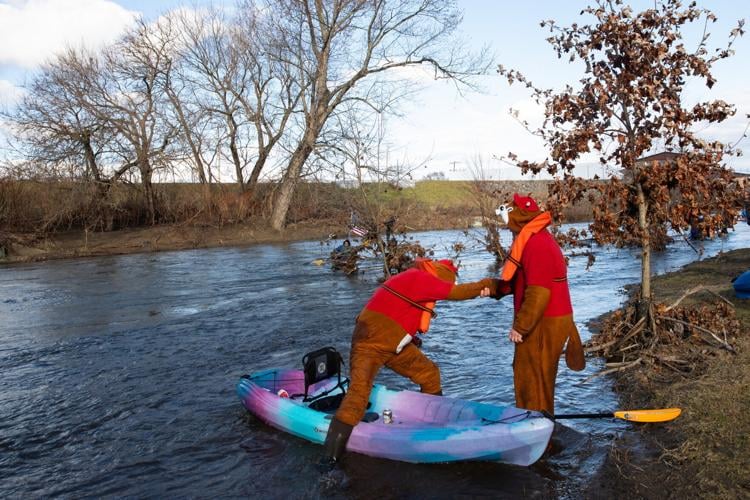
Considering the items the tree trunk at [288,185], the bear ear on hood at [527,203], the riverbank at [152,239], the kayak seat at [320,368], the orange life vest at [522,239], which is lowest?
the kayak seat at [320,368]

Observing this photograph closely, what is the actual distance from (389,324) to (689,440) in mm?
2465

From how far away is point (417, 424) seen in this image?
540cm

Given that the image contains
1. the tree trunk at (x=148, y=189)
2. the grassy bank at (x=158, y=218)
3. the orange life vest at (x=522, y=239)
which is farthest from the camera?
the tree trunk at (x=148, y=189)

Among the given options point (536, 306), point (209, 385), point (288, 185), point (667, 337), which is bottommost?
point (209, 385)

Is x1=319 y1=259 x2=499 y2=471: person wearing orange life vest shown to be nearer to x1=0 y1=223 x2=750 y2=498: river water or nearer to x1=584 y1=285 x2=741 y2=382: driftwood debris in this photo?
x1=0 y1=223 x2=750 y2=498: river water

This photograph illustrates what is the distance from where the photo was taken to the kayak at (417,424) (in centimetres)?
467

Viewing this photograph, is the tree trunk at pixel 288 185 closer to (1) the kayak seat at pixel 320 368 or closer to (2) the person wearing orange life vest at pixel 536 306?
(1) the kayak seat at pixel 320 368

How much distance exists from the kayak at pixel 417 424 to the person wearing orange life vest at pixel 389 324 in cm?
17

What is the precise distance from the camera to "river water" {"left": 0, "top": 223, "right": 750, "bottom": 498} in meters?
5.02

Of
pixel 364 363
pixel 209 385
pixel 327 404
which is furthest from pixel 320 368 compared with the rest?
pixel 209 385

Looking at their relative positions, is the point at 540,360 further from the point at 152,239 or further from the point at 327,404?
the point at 152,239

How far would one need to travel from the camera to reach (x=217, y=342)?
32.8 feet

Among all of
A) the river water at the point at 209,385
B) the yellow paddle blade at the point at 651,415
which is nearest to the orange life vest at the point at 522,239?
the yellow paddle blade at the point at 651,415

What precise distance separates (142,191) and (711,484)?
2955cm
